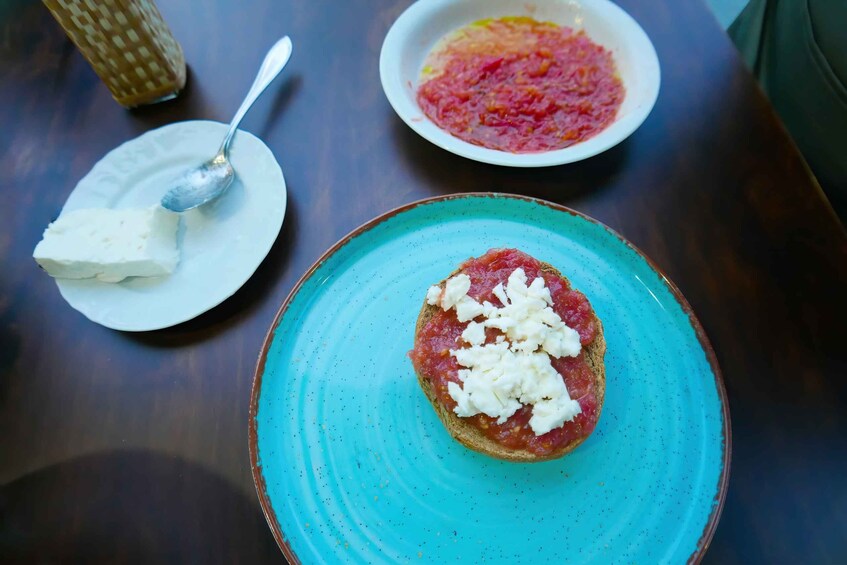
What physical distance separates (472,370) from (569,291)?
0.36m

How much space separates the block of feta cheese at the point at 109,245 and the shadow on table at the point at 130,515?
21.1 inches

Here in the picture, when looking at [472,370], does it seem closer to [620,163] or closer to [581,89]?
[620,163]

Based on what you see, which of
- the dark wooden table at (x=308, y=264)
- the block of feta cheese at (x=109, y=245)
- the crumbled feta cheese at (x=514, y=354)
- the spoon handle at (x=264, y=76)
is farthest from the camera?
the spoon handle at (x=264, y=76)

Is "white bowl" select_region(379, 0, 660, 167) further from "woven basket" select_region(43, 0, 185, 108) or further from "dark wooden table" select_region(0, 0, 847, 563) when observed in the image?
"woven basket" select_region(43, 0, 185, 108)

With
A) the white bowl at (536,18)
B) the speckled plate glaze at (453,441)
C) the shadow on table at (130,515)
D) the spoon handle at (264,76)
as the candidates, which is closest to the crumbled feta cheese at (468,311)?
the speckled plate glaze at (453,441)

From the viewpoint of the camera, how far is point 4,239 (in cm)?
180

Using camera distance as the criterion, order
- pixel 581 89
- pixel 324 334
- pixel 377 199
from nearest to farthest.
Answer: pixel 324 334, pixel 377 199, pixel 581 89

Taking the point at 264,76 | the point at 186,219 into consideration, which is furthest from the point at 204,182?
the point at 264,76

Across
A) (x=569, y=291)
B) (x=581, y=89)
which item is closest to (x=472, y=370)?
(x=569, y=291)

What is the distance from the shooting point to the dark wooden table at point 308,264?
1.38 meters

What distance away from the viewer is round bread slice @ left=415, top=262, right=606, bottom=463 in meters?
1.30

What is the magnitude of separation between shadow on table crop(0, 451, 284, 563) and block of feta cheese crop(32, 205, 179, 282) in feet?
1.76

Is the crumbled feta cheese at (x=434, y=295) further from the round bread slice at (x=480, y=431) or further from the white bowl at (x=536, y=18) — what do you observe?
the white bowl at (x=536, y=18)

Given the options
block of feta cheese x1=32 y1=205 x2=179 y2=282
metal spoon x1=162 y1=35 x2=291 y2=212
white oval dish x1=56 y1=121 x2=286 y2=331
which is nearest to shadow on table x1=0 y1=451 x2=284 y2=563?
white oval dish x1=56 y1=121 x2=286 y2=331
